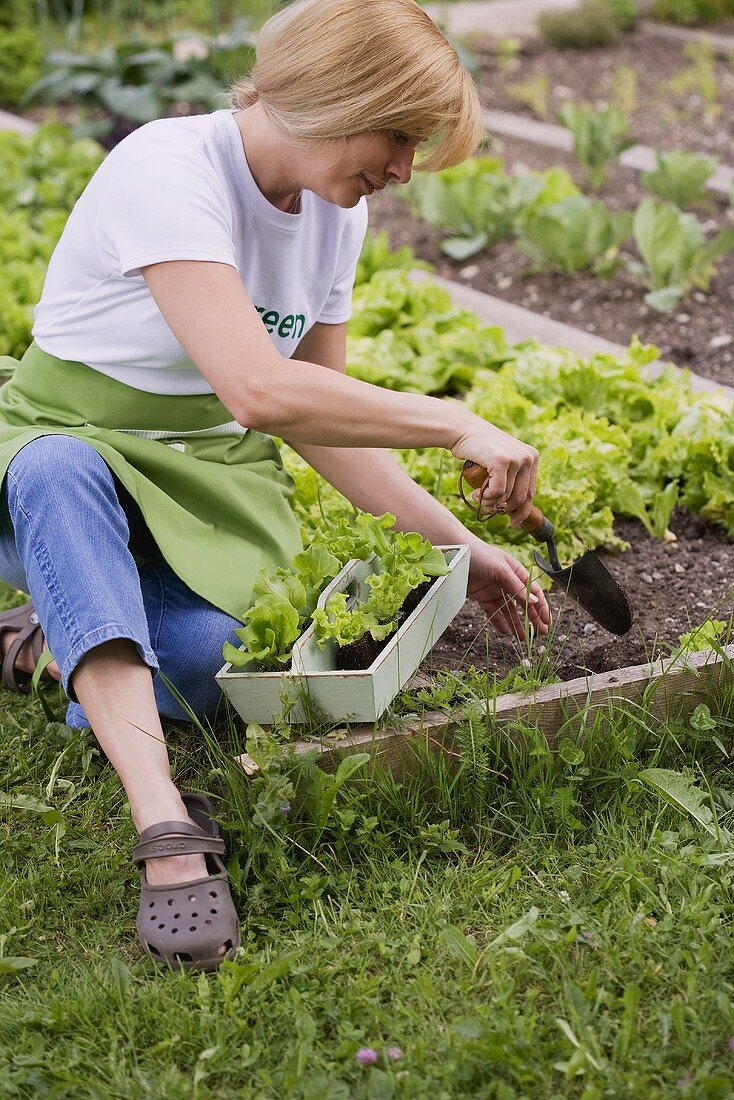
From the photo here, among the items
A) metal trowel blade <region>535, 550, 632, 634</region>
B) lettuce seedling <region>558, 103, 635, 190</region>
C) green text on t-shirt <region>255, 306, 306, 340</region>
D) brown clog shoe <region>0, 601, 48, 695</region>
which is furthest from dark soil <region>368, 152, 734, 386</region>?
brown clog shoe <region>0, 601, 48, 695</region>

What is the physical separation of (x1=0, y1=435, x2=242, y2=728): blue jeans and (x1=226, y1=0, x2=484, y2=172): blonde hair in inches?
29.9

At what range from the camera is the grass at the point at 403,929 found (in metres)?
1.78

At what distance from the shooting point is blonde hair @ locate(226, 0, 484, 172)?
6.86 ft

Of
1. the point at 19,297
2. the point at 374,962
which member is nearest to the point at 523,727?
the point at 374,962

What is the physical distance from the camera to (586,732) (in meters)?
2.37

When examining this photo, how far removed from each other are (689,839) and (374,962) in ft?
2.12

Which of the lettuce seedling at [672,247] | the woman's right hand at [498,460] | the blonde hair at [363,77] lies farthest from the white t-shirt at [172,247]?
the lettuce seedling at [672,247]

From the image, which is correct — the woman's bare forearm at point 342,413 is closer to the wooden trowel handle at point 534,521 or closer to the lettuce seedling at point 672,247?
the wooden trowel handle at point 534,521

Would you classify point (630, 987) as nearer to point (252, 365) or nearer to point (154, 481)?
point (252, 365)

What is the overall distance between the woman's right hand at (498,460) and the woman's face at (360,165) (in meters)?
0.49

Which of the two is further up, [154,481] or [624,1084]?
[154,481]

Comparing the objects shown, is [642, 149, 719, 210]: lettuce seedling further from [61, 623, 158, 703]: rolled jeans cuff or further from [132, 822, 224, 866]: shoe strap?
[132, 822, 224, 866]: shoe strap

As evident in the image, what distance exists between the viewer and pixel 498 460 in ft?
7.04

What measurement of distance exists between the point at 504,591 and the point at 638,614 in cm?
44
